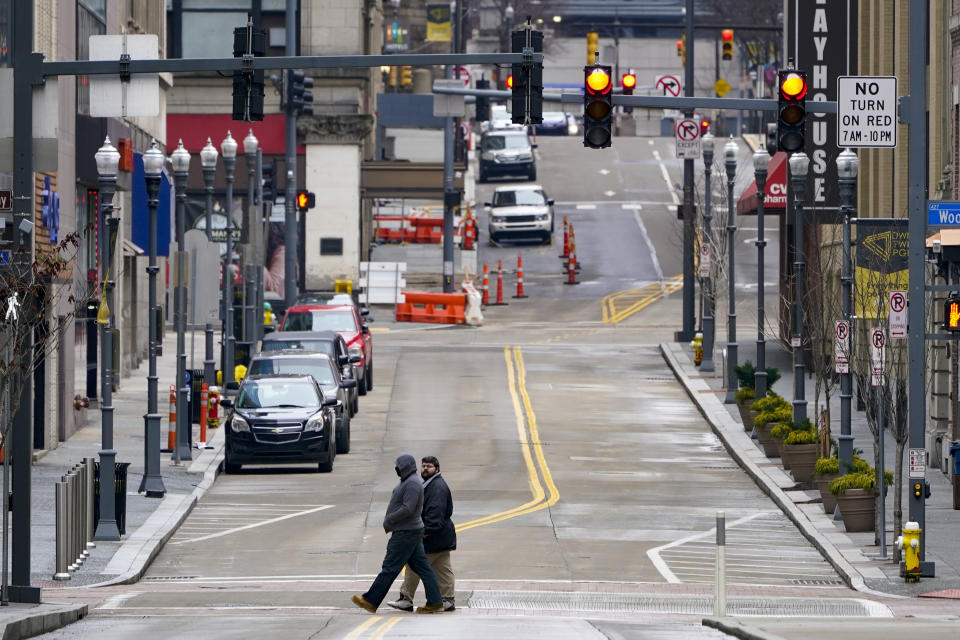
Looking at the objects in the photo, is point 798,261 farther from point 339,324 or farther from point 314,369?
point 339,324

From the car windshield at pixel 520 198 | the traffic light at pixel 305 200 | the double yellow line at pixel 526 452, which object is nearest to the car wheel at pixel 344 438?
the double yellow line at pixel 526 452

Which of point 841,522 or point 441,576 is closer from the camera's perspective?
point 441,576

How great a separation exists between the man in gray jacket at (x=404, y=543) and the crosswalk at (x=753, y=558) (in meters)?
4.22

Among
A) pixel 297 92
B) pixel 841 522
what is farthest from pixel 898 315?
pixel 297 92

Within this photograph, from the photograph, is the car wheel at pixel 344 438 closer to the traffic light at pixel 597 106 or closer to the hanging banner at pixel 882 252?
the hanging banner at pixel 882 252

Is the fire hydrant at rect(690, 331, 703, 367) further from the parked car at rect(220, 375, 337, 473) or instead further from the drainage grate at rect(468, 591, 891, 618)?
the drainage grate at rect(468, 591, 891, 618)

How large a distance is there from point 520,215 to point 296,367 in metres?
41.8

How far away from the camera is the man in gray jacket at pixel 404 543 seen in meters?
19.3

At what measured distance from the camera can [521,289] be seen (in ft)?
216

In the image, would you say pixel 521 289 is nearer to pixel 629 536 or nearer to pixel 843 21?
pixel 843 21

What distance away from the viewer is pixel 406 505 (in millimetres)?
19312

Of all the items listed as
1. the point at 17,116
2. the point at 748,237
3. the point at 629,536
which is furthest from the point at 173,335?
the point at 17,116

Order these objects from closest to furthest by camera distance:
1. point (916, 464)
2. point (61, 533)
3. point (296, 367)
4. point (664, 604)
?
point (664, 604) → point (61, 533) → point (916, 464) → point (296, 367)

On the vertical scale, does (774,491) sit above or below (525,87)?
below
